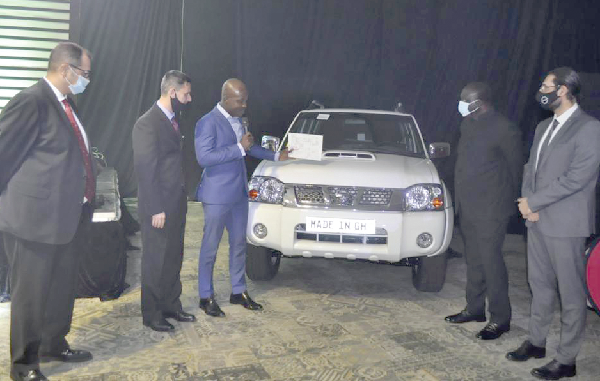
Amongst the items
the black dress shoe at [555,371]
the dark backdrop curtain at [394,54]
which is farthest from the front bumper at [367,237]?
the dark backdrop curtain at [394,54]

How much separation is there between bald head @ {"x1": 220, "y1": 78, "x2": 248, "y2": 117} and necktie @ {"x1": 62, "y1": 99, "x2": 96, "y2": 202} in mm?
1145

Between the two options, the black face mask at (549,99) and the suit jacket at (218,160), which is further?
the suit jacket at (218,160)

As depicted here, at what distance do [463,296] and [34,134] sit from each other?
3713 mm

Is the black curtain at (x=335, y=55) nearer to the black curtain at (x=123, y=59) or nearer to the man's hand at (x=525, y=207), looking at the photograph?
the black curtain at (x=123, y=59)

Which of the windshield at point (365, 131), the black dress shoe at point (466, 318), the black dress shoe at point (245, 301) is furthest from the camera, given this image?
the windshield at point (365, 131)

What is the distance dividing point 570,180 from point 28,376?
3.16 m

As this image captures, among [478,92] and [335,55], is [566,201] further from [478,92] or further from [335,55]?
[335,55]

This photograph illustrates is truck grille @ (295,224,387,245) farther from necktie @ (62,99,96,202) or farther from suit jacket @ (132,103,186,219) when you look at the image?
necktie @ (62,99,96,202)

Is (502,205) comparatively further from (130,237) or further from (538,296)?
(130,237)

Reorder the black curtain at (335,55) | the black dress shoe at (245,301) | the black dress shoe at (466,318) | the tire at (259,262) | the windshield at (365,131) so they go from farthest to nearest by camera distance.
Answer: the black curtain at (335,55) → the windshield at (365,131) → the tire at (259,262) → the black dress shoe at (245,301) → the black dress shoe at (466,318)

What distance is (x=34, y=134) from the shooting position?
3012 mm

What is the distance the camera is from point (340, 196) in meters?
4.61

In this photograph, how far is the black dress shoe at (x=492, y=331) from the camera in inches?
158

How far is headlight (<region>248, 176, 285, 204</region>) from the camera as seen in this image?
473 cm
